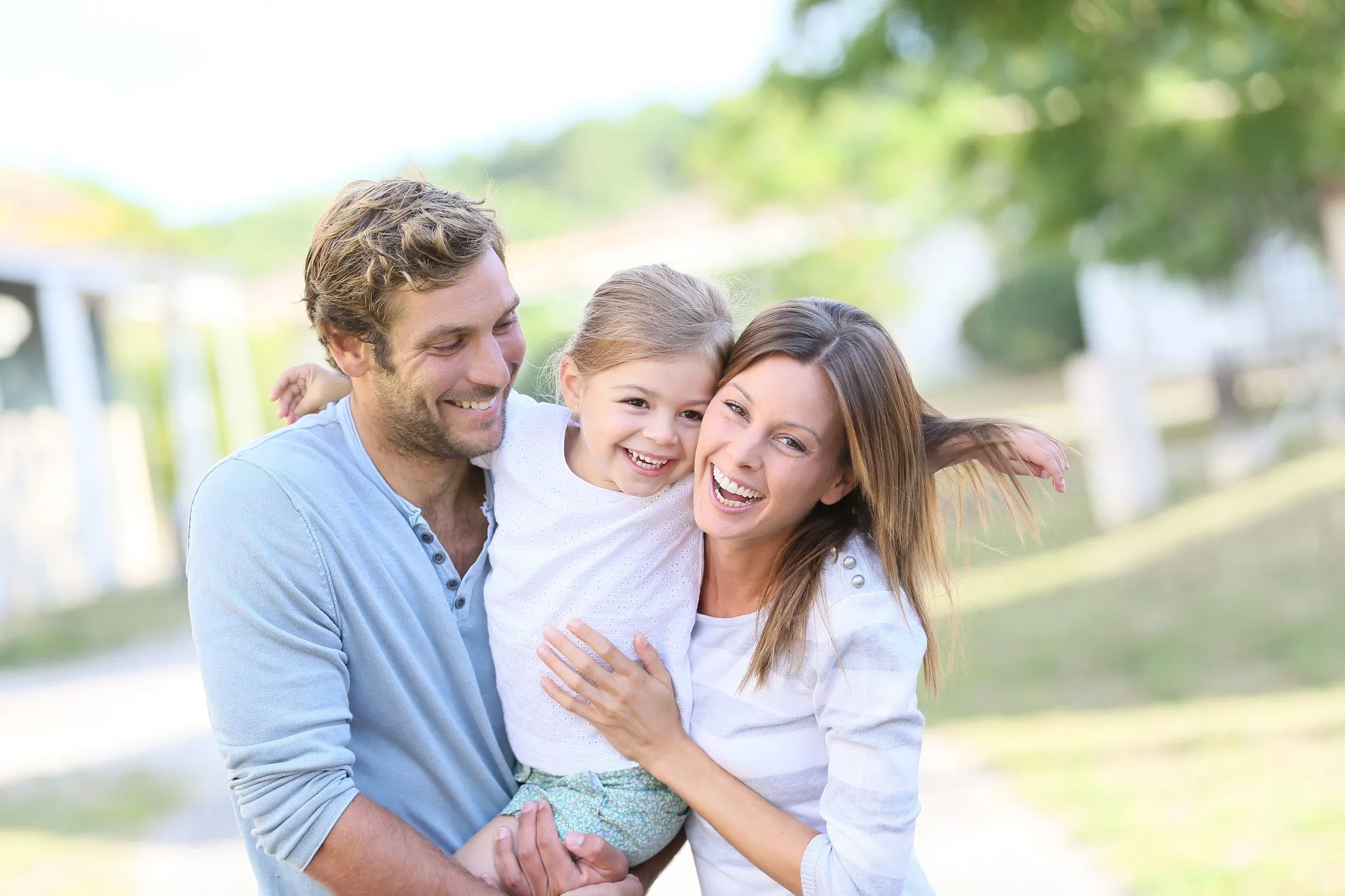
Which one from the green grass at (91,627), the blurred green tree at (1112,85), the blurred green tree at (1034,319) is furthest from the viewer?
the blurred green tree at (1034,319)

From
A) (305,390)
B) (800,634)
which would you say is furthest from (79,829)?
(800,634)

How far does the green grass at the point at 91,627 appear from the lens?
1146cm

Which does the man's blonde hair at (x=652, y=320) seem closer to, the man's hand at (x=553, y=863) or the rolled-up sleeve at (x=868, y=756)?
the rolled-up sleeve at (x=868, y=756)

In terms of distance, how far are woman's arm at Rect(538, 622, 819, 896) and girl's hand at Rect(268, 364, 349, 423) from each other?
31.3 inches

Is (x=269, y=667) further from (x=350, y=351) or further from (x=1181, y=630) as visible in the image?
(x=1181, y=630)

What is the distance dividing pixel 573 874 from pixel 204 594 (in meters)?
0.86

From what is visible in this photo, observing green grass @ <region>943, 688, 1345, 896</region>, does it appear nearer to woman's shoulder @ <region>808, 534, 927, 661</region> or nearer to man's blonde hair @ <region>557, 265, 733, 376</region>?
woman's shoulder @ <region>808, 534, 927, 661</region>

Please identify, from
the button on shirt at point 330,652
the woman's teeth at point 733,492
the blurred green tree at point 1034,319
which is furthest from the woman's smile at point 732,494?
the blurred green tree at point 1034,319

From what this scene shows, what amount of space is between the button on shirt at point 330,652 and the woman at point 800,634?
0.23 m

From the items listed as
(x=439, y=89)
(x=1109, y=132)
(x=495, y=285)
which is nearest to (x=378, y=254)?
(x=495, y=285)

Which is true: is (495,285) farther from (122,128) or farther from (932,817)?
(122,128)

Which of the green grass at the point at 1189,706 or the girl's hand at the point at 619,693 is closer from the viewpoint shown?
the girl's hand at the point at 619,693

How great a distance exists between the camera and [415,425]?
102 inches

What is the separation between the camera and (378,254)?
247cm
